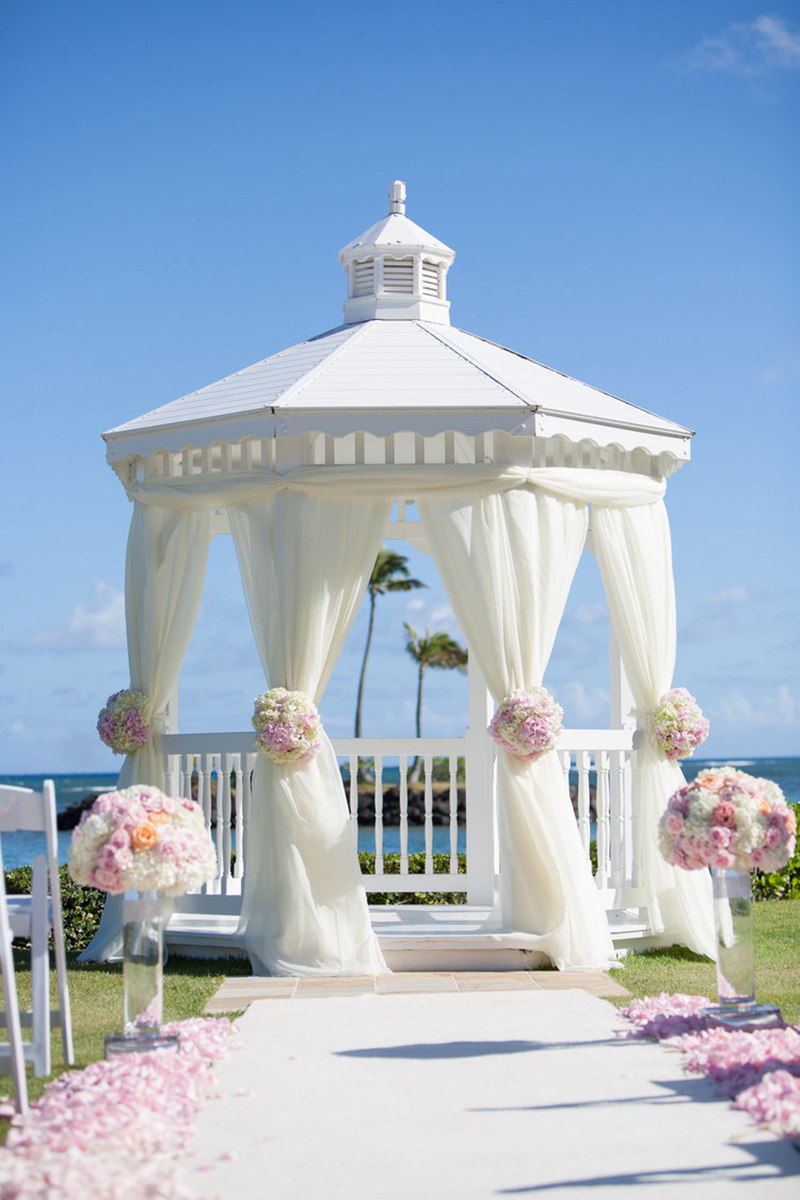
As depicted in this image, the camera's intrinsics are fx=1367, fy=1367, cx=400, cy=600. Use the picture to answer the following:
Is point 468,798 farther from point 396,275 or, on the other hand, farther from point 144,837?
point 144,837

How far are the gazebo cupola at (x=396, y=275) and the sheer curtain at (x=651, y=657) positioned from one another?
2172mm

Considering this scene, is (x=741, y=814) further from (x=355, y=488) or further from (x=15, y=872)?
(x=15, y=872)

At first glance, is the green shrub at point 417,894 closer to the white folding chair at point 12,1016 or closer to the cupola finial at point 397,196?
the cupola finial at point 397,196

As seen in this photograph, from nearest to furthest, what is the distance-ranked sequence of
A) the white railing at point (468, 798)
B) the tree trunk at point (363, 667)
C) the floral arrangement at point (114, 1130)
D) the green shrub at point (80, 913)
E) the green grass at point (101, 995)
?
the floral arrangement at point (114, 1130)
the green grass at point (101, 995)
the white railing at point (468, 798)
the green shrub at point (80, 913)
the tree trunk at point (363, 667)

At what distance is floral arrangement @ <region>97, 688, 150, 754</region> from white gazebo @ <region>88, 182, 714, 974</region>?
0.11 metres

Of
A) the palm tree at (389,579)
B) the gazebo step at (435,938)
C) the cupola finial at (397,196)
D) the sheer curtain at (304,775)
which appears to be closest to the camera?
the sheer curtain at (304,775)

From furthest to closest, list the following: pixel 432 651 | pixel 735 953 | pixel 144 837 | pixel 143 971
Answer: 1. pixel 432 651
2. pixel 735 953
3. pixel 143 971
4. pixel 144 837

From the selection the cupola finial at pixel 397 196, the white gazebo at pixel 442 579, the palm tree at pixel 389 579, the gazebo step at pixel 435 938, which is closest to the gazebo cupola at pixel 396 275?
the cupola finial at pixel 397 196

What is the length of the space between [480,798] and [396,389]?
8.82 ft

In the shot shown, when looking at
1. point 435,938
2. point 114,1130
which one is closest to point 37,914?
point 114,1130

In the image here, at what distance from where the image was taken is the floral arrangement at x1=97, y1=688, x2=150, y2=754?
26.8ft

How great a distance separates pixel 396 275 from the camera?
9.47 m

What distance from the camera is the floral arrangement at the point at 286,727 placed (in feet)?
24.4

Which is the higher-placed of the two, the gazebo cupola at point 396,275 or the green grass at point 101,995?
the gazebo cupola at point 396,275
